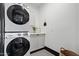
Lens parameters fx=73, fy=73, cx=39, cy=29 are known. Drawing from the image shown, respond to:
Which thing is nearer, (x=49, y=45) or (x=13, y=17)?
(x=13, y=17)

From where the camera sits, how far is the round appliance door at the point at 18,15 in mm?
1389

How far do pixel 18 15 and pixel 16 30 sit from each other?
0.98 ft

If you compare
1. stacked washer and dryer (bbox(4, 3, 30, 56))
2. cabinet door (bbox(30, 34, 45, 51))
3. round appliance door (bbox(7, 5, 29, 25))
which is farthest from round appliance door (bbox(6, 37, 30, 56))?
round appliance door (bbox(7, 5, 29, 25))

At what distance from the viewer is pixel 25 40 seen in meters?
1.51

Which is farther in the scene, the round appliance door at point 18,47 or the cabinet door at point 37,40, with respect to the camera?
the cabinet door at point 37,40

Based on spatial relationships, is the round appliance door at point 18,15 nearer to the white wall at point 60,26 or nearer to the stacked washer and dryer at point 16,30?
the stacked washer and dryer at point 16,30

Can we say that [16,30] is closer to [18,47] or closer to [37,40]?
[18,47]

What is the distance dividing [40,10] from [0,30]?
2.92ft

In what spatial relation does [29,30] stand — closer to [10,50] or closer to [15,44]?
[15,44]

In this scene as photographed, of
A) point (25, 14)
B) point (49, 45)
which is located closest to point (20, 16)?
point (25, 14)

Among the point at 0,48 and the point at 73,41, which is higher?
the point at 73,41

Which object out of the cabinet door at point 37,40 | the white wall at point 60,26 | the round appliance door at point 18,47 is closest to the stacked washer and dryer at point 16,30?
the round appliance door at point 18,47

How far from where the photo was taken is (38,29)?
5.01 feet

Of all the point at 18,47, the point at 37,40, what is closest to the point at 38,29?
the point at 37,40
